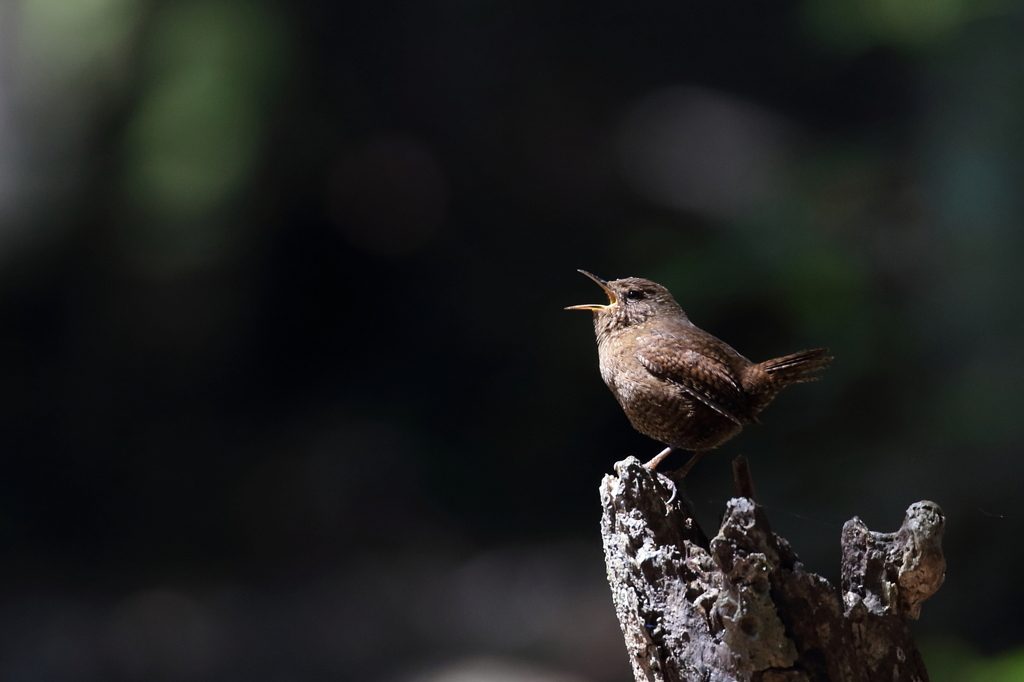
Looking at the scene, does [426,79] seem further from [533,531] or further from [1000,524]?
[1000,524]

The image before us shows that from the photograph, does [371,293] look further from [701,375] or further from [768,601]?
[768,601]

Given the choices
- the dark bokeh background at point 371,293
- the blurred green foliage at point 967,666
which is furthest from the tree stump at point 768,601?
the dark bokeh background at point 371,293

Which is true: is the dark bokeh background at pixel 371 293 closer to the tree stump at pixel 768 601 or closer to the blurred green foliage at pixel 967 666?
the blurred green foliage at pixel 967 666

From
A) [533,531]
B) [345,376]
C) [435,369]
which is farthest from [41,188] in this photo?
[533,531]

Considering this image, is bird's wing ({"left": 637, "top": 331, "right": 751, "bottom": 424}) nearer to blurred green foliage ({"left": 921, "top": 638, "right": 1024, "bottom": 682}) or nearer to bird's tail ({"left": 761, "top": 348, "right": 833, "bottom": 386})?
bird's tail ({"left": 761, "top": 348, "right": 833, "bottom": 386})

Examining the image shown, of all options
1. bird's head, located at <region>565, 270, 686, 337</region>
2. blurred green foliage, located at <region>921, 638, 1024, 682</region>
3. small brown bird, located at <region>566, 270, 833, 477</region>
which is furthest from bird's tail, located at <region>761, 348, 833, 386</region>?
blurred green foliage, located at <region>921, 638, 1024, 682</region>

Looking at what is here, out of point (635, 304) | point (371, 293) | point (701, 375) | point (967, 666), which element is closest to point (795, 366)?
point (701, 375)

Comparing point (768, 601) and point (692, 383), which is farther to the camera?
point (692, 383)
